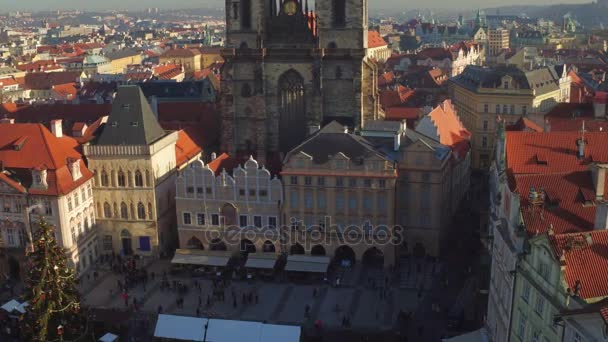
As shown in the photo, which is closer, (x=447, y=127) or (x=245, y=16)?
(x=447, y=127)

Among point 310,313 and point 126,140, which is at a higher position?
point 126,140

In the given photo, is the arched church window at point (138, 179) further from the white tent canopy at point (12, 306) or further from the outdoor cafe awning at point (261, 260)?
the white tent canopy at point (12, 306)

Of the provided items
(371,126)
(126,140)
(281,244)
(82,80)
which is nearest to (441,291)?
(281,244)

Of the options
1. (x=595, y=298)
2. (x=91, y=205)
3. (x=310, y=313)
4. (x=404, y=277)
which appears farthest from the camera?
(x=91, y=205)

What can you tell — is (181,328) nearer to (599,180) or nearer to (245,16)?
(599,180)

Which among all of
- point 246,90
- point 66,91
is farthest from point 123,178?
point 66,91

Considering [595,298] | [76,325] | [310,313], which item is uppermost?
[595,298]

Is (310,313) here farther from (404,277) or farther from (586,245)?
(586,245)

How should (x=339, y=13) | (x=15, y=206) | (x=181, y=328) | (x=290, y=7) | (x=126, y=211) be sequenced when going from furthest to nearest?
(x=290, y=7), (x=339, y=13), (x=126, y=211), (x=15, y=206), (x=181, y=328)
